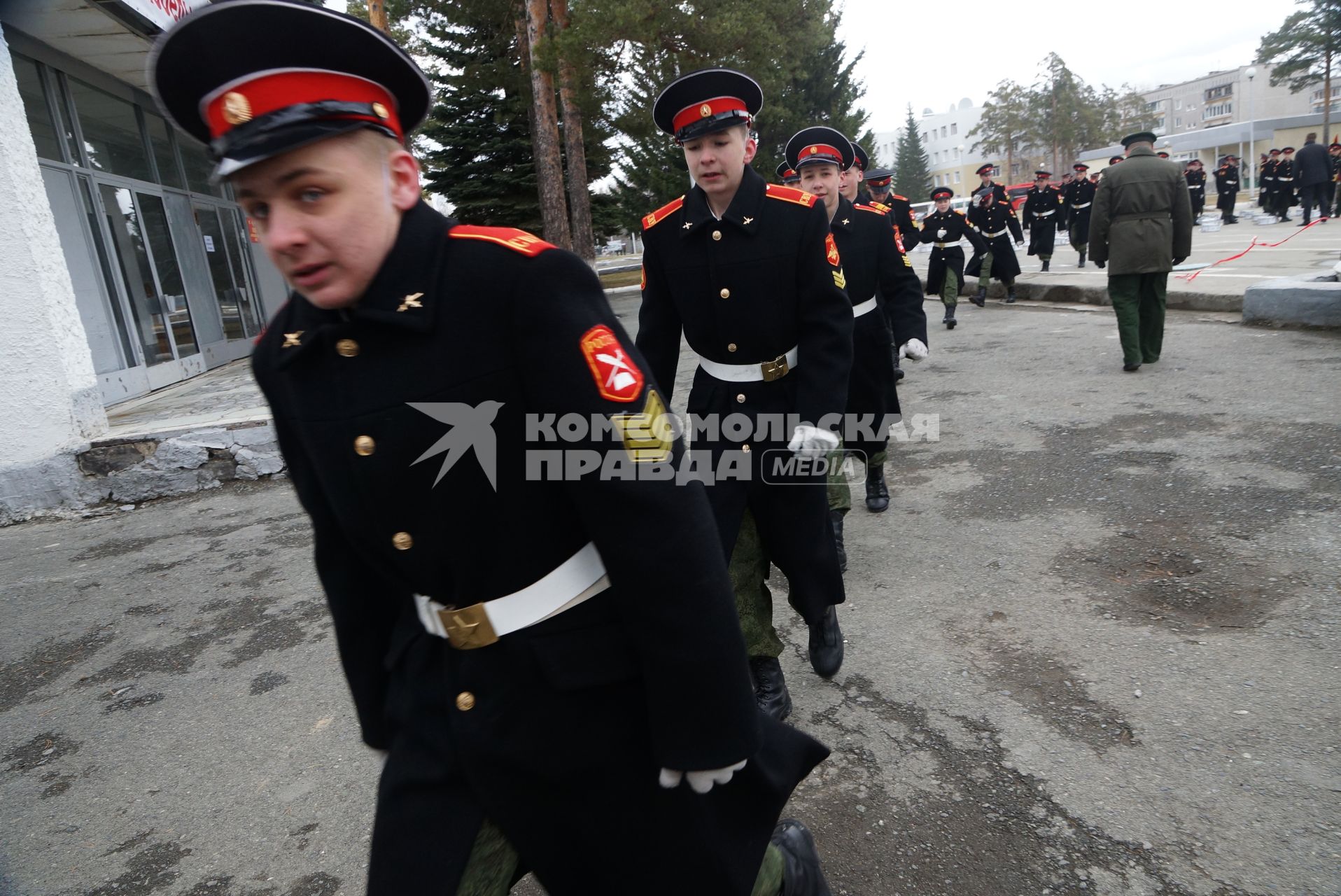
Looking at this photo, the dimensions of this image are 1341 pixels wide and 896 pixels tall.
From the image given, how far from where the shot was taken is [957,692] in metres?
2.93

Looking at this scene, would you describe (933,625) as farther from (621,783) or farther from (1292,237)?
(1292,237)

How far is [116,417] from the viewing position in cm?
775

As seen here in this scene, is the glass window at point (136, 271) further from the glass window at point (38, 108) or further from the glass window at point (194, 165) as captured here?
the glass window at point (194, 165)

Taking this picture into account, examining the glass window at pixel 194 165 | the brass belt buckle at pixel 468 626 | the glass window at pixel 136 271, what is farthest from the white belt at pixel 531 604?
the glass window at pixel 194 165

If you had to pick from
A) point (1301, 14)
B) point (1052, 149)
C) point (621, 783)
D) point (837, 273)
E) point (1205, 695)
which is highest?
point (1301, 14)

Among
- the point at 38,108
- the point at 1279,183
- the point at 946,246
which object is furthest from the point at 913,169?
the point at 38,108

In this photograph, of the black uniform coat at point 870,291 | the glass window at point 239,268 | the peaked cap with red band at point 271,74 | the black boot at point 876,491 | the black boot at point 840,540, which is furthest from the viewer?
the glass window at point 239,268

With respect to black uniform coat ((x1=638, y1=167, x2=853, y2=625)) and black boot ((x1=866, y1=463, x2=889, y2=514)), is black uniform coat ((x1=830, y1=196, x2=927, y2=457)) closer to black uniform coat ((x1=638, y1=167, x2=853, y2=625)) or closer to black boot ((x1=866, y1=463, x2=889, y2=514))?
black boot ((x1=866, y1=463, x2=889, y2=514))

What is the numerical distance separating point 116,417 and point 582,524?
26.5 ft

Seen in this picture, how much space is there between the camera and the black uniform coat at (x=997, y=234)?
11.8 meters

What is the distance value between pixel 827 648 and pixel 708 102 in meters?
1.98

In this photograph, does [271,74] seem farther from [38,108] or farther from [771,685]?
[38,108]

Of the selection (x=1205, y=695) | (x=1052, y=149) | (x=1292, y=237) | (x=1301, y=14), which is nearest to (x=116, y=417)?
(x=1205, y=695)

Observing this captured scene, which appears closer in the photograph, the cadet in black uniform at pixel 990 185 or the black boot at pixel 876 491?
the black boot at pixel 876 491
